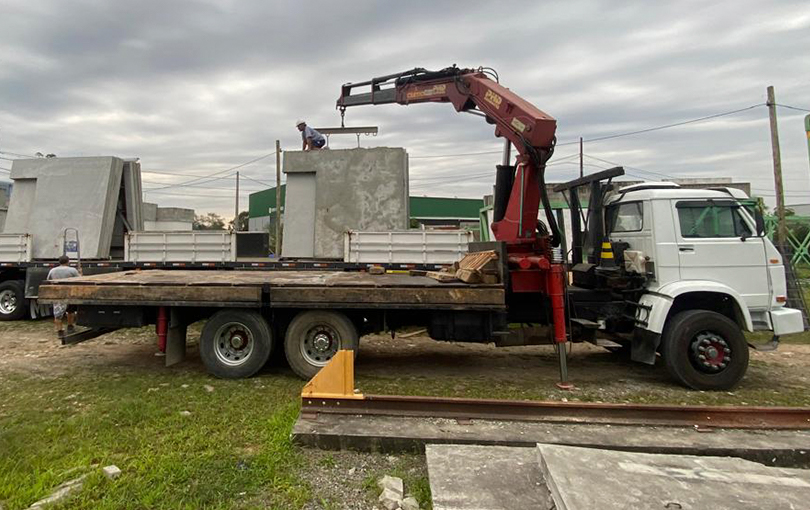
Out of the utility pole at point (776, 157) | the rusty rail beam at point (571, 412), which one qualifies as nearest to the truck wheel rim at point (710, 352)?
the rusty rail beam at point (571, 412)

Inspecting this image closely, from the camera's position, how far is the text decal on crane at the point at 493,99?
21.1 feet

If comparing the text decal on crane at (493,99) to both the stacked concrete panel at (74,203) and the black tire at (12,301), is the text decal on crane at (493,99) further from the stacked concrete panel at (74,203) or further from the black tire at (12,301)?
the black tire at (12,301)

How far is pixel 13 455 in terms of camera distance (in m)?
3.60

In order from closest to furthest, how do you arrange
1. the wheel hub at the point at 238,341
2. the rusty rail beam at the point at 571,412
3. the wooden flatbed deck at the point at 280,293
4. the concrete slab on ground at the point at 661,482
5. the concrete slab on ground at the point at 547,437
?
the concrete slab on ground at the point at 661,482 < the concrete slab on ground at the point at 547,437 < the rusty rail beam at the point at 571,412 < the wooden flatbed deck at the point at 280,293 < the wheel hub at the point at 238,341

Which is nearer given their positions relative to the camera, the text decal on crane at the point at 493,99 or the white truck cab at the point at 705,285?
the white truck cab at the point at 705,285

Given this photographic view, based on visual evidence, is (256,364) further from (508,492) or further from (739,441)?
(739,441)

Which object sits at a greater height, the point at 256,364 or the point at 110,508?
the point at 256,364

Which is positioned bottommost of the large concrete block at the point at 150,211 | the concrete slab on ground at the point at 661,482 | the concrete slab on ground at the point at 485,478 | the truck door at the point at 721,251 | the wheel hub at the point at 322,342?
the concrete slab on ground at the point at 485,478

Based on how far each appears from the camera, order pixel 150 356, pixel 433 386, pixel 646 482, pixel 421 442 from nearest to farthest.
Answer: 1. pixel 646 482
2. pixel 421 442
3. pixel 433 386
4. pixel 150 356

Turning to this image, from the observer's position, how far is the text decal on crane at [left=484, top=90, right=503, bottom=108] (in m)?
6.43

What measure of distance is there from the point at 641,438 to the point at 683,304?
2.62 meters

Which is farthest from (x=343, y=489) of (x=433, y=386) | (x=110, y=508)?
(x=433, y=386)

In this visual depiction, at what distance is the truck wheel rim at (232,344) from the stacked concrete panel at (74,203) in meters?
6.66

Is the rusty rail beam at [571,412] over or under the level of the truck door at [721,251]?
under
